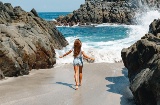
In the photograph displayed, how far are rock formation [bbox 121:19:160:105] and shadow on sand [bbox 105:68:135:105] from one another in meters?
0.41

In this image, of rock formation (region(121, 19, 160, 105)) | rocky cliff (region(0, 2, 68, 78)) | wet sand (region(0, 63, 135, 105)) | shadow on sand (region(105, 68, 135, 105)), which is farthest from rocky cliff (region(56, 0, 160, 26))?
rock formation (region(121, 19, 160, 105))

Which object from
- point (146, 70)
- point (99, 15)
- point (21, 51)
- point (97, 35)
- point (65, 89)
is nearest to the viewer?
point (146, 70)

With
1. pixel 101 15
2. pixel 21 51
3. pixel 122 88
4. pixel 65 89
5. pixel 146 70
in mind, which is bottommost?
pixel 101 15

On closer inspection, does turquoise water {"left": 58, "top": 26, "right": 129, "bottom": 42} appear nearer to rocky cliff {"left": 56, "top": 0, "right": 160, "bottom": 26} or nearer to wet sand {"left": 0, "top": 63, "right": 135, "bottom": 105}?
wet sand {"left": 0, "top": 63, "right": 135, "bottom": 105}

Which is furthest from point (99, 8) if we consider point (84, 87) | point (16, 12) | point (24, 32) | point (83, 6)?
point (84, 87)

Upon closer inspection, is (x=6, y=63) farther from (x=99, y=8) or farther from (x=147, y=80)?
(x=99, y=8)

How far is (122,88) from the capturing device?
9164mm

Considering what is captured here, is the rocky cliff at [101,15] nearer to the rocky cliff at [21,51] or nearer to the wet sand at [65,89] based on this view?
the rocky cliff at [21,51]

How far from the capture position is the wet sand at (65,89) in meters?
7.67

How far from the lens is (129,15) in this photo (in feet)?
229

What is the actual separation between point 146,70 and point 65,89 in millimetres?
2407

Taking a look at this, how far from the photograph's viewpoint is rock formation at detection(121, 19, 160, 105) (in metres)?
6.43

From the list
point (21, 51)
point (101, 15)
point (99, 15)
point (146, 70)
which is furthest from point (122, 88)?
point (101, 15)

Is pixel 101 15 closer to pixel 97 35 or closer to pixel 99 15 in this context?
pixel 99 15
